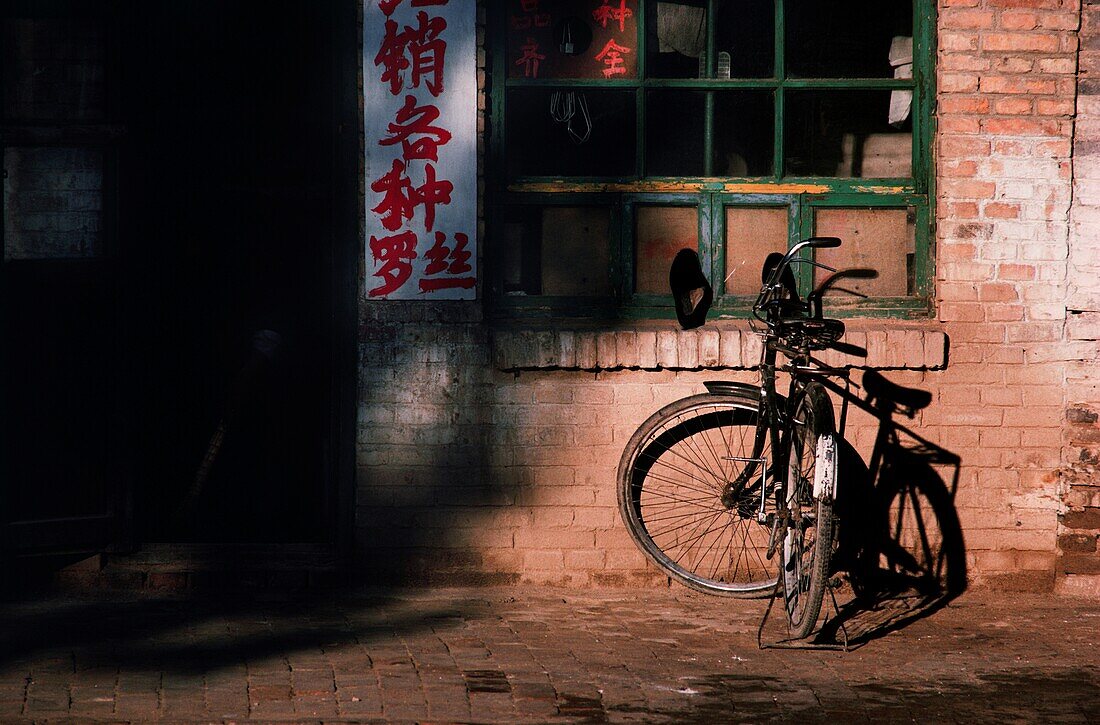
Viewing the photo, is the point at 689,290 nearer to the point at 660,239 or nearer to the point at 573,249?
the point at 660,239

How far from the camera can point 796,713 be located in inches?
171

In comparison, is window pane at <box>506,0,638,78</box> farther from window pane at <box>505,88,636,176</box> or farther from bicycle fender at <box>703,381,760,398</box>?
bicycle fender at <box>703,381,760,398</box>

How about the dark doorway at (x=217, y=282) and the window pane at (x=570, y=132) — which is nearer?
the dark doorway at (x=217, y=282)

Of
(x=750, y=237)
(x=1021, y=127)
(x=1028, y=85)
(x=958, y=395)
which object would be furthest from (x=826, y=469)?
(x=1028, y=85)

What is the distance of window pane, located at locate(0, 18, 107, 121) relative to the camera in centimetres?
582

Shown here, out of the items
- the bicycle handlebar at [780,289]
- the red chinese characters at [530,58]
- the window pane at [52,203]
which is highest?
the red chinese characters at [530,58]

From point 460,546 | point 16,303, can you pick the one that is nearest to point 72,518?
point 16,303

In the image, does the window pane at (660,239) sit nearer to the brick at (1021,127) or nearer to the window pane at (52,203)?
the brick at (1021,127)

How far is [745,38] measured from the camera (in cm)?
602

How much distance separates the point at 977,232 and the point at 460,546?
2671 millimetres

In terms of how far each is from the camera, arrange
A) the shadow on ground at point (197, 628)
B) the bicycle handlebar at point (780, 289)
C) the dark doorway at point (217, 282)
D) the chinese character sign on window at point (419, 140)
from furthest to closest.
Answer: the dark doorway at point (217, 282) → the chinese character sign on window at point (419, 140) → the bicycle handlebar at point (780, 289) → the shadow on ground at point (197, 628)

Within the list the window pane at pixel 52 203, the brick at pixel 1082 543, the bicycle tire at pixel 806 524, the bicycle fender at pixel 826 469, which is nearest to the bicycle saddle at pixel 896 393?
the bicycle tire at pixel 806 524

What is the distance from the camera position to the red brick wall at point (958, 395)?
5.86 meters

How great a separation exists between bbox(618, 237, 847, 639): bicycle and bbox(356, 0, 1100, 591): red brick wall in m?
0.21
